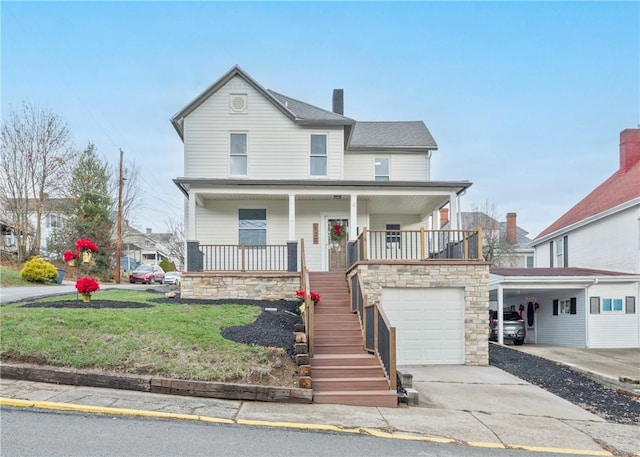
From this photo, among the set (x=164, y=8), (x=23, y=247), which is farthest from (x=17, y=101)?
(x=164, y=8)

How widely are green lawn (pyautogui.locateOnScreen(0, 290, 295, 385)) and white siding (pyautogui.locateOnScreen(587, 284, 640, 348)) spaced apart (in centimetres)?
1497

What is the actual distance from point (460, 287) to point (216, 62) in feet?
41.6

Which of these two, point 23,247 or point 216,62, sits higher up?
point 216,62

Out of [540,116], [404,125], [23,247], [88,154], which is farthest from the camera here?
[88,154]

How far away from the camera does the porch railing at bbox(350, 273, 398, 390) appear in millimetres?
7785

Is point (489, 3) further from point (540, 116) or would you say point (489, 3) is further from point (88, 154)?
point (88, 154)

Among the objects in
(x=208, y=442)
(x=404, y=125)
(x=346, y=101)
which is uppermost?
(x=346, y=101)

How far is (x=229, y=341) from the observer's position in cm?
A: 827

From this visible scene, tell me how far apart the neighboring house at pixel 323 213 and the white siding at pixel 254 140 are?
1.4 inches

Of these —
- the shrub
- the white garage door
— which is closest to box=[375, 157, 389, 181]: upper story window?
the white garage door

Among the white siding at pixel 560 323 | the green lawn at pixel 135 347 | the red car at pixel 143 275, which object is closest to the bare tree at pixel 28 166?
the red car at pixel 143 275

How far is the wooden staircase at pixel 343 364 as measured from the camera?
7.42m

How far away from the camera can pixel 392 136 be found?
63.9 feet

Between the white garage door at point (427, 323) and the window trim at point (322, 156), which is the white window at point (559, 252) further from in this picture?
the white garage door at point (427, 323)
